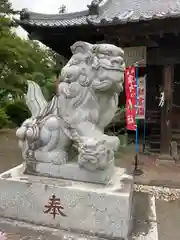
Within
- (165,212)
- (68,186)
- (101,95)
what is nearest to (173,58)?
(165,212)

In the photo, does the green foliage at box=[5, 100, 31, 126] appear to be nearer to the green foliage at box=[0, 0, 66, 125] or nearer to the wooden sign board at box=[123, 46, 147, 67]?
the green foliage at box=[0, 0, 66, 125]

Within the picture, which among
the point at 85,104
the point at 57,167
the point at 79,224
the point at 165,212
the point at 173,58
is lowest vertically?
the point at 165,212

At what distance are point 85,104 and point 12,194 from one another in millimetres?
972

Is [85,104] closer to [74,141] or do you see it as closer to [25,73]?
[74,141]

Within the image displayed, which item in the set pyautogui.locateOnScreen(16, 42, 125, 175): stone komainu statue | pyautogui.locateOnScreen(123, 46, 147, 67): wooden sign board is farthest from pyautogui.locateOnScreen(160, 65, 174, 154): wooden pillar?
pyautogui.locateOnScreen(16, 42, 125, 175): stone komainu statue

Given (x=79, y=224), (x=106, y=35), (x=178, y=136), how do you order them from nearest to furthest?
1. (x=79, y=224)
2. (x=106, y=35)
3. (x=178, y=136)

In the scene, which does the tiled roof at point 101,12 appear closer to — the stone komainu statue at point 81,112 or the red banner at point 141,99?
the red banner at point 141,99

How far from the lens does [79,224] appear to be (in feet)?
6.55

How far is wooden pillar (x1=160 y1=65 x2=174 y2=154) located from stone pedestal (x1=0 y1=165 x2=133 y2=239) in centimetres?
431

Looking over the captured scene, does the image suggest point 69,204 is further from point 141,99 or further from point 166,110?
point 166,110

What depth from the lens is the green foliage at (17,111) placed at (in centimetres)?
1207

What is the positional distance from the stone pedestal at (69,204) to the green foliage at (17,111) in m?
10.2

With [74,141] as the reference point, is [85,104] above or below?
above

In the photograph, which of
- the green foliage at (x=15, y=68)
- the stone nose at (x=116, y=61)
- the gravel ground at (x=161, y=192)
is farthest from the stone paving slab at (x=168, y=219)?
the green foliage at (x=15, y=68)
